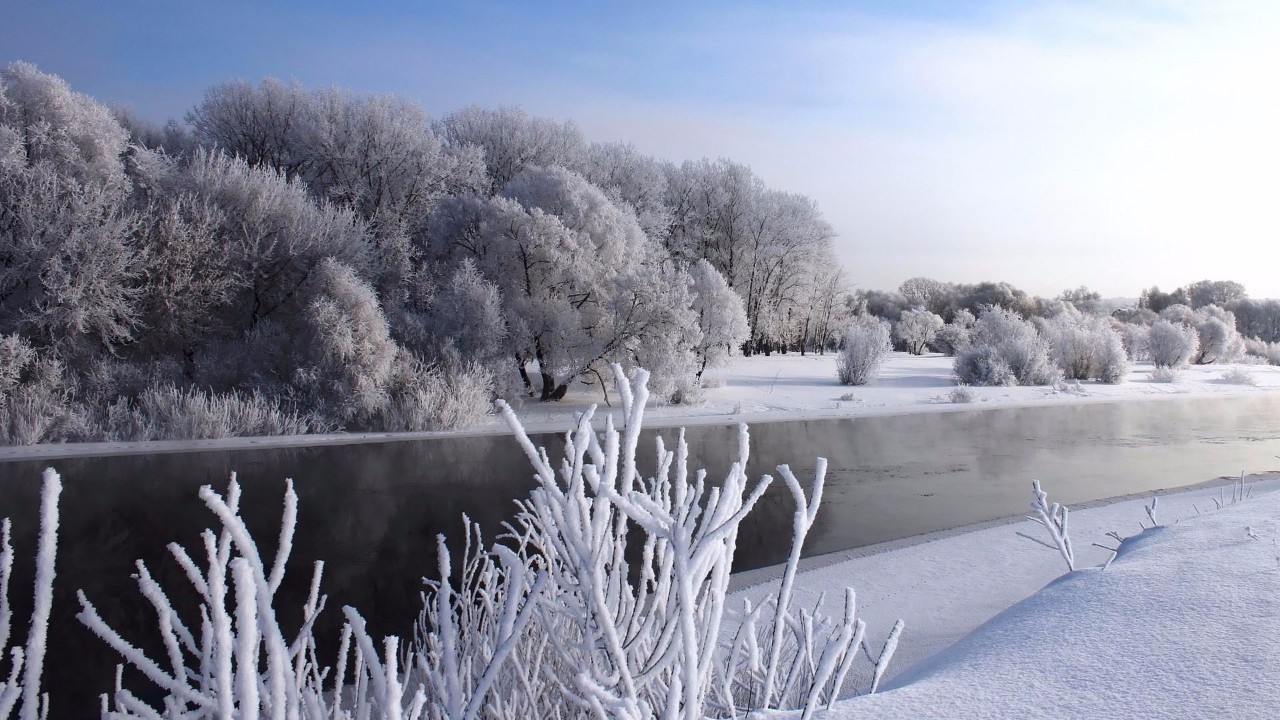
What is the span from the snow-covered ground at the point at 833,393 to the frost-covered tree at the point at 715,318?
761 mm

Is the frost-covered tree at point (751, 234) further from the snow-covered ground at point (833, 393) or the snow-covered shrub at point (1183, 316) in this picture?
the snow-covered shrub at point (1183, 316)

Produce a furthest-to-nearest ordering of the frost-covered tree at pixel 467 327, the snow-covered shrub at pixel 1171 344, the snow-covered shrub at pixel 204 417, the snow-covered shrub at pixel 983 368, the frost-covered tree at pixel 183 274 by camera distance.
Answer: the snow-covered shrub at pixel 1171 344, the snow-covered shrub at pixel 983 368, the frost-covered tree at pixel 467 327, the frost-covered tree at pixel 183 274, the snow-covered shrub at pixel 204 417

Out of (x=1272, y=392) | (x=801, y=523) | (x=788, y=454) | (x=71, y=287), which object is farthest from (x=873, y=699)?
(x=1272, y=392)

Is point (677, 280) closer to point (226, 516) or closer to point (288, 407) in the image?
point (288, 407)

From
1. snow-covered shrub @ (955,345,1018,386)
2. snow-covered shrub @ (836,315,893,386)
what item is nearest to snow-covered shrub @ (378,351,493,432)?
snow-covered shrub @ (836,315,893,386)

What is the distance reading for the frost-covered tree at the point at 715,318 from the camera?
16688 millimetres

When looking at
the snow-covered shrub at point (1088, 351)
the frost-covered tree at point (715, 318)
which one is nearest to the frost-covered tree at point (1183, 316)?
the snow-covered shrub at point (1088, 351)

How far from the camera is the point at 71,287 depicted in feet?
36.9

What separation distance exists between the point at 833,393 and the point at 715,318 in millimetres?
2881

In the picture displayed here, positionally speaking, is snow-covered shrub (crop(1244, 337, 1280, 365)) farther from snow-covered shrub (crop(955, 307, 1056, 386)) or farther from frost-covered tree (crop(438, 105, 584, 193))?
frost-covered tree (crop(438, 105, 584, 193))

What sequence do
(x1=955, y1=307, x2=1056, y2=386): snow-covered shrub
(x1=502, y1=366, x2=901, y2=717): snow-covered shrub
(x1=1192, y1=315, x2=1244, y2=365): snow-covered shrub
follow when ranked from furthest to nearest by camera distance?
1. (x1=1192, y1=315, x2=1244, y2=365): snow-covered shrub
2. (x1=955, y1=307, x2=1056, y2=386): snow-covered shrub
3. (x1=502, y1=366, x2=901, y2=717): snow-covered shrub

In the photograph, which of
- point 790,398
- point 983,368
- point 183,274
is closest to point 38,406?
point 183,274

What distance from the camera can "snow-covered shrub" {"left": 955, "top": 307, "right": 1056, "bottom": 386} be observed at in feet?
66.7

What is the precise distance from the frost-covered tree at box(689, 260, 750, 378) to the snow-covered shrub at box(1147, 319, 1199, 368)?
1728cm
